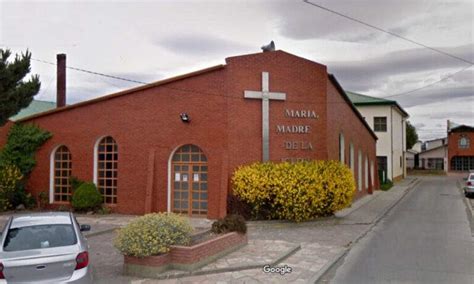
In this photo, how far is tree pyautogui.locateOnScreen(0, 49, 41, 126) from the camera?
12.4m

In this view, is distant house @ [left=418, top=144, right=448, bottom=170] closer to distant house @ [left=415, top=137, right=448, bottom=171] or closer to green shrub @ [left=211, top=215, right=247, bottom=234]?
distant house @ [left=415, top=137, right=448, bottom=171]

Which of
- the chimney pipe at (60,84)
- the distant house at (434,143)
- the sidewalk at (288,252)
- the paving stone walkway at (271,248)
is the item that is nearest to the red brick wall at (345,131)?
the paving stone walkway at (271,248)

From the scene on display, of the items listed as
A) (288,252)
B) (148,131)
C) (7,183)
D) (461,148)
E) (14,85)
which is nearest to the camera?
(288,252)

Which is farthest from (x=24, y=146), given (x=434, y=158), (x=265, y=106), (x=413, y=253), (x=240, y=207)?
(x=434, y=158)

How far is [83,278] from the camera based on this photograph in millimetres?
6348

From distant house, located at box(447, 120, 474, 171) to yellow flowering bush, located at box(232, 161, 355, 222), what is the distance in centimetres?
5083

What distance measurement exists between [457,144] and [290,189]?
53143 mm

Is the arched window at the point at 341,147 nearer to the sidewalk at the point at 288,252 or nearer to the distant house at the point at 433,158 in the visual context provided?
the sidewalk at the point at 288,252

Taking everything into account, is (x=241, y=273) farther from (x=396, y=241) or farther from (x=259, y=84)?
(x=259, y=84)

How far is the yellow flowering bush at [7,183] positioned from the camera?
17.2 meters

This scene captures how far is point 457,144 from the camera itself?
59.0m

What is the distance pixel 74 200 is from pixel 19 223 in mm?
10162

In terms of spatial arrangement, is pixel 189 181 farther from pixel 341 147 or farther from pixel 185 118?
pixel 341 147

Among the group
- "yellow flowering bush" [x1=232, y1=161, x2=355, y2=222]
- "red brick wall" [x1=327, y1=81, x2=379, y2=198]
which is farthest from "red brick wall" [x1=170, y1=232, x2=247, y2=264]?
"red brick wall" [x1=327, y1=81, x2=379, y2=198]
